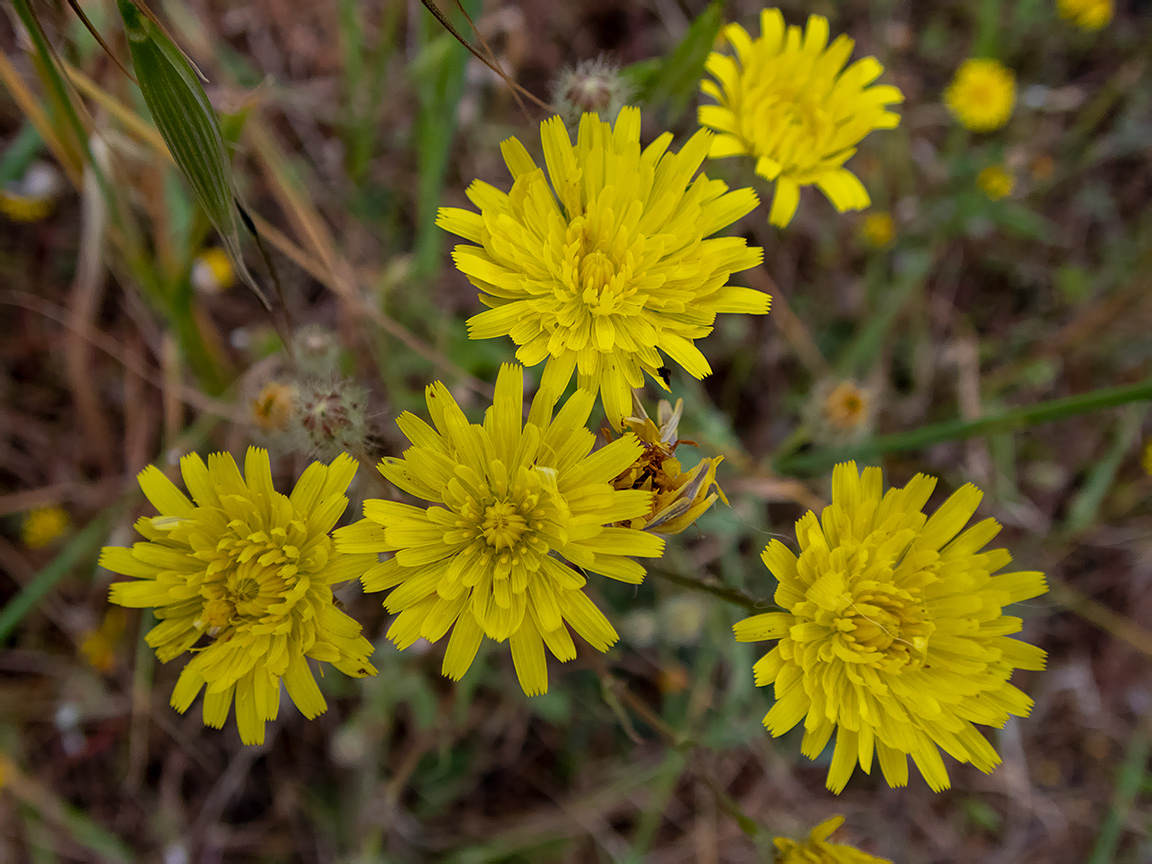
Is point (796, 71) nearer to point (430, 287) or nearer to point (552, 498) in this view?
point (552, 498)

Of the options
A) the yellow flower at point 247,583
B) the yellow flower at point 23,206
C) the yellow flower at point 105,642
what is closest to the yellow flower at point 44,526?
the yellow flower at point 105,642

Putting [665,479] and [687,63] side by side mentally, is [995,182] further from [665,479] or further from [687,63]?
[665,479]

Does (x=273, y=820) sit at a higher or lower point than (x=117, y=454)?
lower

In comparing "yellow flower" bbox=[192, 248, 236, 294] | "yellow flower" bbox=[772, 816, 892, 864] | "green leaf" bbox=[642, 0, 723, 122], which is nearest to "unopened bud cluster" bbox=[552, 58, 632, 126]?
"green leaf" bbox=[642, 0, 723, 122]

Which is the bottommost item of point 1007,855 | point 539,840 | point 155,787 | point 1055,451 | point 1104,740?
point 155,787

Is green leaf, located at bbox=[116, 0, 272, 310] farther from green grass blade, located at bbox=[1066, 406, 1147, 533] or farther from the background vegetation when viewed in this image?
green grass blade, located at bbox=[1066, 406, 1147, 533]

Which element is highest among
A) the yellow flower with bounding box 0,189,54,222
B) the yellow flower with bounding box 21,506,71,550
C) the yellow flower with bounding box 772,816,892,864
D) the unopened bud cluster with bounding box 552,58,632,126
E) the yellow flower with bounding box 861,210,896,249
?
the yellow flower with bounding box 861,210,896,249

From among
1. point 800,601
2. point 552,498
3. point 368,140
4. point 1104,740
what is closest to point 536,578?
point 552,498
